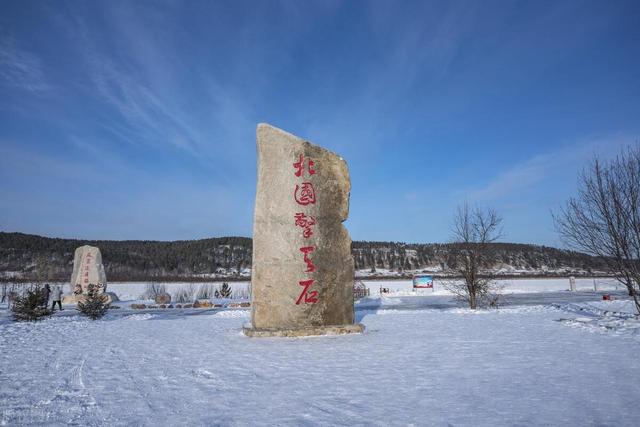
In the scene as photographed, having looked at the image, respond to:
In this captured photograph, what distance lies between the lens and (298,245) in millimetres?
9383

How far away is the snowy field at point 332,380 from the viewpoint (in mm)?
3641

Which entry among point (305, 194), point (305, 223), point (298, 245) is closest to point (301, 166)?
point (305, 194)

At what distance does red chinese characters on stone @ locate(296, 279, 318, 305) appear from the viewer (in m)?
9.26

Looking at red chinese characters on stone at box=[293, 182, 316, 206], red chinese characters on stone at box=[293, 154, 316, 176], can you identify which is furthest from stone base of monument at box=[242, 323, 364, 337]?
red chinese characters on stone at box=[293, 154, 316, 176]

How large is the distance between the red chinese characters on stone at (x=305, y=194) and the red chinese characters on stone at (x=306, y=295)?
1.85m

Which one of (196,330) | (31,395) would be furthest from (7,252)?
(31,395)

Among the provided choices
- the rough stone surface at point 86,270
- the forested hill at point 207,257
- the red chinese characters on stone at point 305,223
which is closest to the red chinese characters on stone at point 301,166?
the red chinese characters on stone at point 305,223

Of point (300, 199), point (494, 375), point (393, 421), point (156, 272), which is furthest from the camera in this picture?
point (156, 272)

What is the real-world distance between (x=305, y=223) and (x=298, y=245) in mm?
549

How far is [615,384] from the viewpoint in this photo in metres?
4.52

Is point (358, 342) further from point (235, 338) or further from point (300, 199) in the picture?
point (300, 199)

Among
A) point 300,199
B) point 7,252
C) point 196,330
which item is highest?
point 7,252

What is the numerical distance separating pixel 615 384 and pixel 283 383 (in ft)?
12.4

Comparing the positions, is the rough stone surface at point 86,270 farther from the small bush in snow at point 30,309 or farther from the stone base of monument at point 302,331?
the stone base of monument at point 302,331
